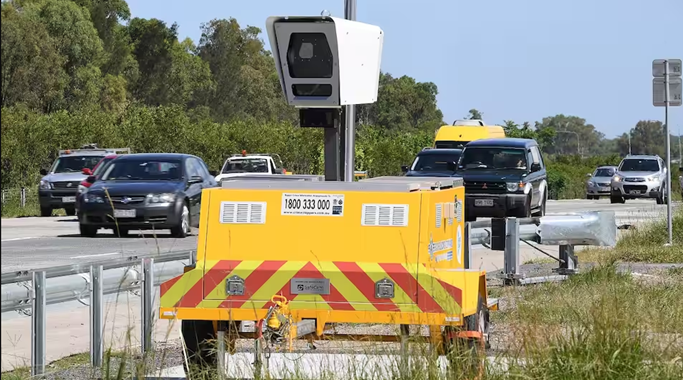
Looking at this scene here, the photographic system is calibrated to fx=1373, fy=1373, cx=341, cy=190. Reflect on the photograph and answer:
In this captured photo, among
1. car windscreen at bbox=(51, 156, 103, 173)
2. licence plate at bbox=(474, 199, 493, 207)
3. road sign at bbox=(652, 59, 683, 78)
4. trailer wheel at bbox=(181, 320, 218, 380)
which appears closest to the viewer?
trailer wheel at bbox=(181, 320, 218, 380)

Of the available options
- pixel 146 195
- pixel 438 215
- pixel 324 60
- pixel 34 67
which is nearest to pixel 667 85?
pixel 146 195

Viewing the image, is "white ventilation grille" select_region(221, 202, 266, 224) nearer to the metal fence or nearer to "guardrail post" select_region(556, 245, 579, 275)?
the metal fence

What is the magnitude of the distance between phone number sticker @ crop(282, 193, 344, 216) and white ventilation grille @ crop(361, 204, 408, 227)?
0.64 feet

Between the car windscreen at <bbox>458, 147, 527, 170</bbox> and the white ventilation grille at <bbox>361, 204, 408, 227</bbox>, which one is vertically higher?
the white ventilation grille at <bbox>361, 204, 408, 227</bbox>

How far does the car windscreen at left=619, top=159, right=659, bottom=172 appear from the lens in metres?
49.6

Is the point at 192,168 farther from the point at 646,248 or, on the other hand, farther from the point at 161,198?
the point at 646,248

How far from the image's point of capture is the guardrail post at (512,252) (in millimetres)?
15172

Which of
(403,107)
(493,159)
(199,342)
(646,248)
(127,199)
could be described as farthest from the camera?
(403,107)

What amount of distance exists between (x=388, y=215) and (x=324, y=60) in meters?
2.53

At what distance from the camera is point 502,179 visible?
27828 mm

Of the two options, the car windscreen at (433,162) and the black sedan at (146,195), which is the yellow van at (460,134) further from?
the black sedan at (146,195)

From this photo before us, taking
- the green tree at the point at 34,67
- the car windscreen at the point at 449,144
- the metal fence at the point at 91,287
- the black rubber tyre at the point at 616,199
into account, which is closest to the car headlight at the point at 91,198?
the green tree at the point at 34,67

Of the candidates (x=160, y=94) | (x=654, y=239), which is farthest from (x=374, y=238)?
(x=160, y=94)

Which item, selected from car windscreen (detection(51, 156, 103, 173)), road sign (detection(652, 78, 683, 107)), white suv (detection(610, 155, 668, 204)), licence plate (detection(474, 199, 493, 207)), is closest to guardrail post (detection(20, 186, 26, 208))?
car windscreen (detection(51, 156, 103, 173))
